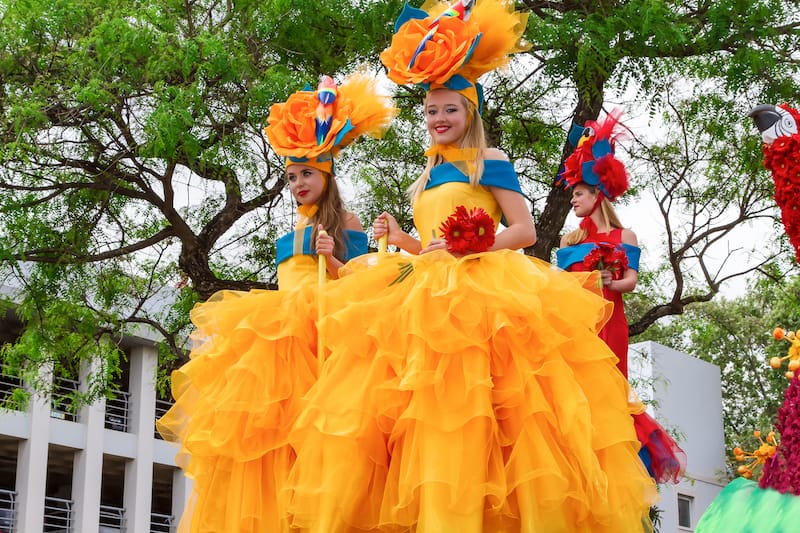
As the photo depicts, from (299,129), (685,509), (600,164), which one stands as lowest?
(600,164)

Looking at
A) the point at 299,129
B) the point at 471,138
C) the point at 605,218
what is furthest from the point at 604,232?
the point at 299,129

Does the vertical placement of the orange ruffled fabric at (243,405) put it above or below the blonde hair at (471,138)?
below

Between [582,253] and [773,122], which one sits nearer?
[773,122]

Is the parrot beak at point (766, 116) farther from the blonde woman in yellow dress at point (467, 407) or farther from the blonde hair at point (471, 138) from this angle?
the blonde hair at point (471, 138)

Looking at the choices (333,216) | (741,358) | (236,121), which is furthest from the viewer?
(741,358)

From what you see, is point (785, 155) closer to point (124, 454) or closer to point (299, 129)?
point (299, 129)

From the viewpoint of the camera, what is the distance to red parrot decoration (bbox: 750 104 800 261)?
3924 millimetres

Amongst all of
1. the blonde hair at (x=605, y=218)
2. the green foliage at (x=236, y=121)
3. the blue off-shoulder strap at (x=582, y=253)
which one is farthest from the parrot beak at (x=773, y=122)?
the green foliage at (x=236, y=121)

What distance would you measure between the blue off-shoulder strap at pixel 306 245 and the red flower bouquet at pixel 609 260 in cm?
111

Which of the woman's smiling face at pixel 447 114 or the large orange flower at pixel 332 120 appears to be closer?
the woman's smiling face at pixel 447 114

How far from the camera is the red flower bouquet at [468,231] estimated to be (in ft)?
14.1

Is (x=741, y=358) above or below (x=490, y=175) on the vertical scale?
above

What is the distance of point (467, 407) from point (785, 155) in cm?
142

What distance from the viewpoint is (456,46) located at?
4734 mm
